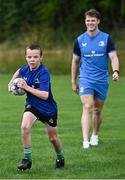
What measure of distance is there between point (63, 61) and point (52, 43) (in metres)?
16.1

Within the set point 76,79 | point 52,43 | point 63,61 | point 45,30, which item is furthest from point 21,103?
point 45,30

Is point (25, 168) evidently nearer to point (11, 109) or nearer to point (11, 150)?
point (11, 150)

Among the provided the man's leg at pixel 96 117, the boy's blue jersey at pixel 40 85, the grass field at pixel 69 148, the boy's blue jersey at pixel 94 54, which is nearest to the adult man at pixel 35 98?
the boy's blue jersey at pixel 40 85

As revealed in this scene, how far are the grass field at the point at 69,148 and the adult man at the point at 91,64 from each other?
1.95ft

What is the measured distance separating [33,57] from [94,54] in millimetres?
2267

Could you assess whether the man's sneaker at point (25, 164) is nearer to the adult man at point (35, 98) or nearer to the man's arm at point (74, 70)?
the adult man at point (35, 98)

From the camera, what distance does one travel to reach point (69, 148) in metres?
11.3

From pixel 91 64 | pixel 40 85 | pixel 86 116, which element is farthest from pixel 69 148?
pixel 40 85

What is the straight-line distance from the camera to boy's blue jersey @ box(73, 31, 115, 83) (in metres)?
11.2

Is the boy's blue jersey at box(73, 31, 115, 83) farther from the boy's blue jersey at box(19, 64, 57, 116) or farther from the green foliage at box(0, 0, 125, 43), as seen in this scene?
the green foliage at box(0, 0, 125, 43)

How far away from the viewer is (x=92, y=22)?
11.2m

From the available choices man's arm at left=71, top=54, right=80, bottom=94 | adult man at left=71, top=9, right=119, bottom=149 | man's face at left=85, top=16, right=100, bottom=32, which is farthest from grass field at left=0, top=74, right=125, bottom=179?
man's face at left=85, top=16, right=100, bottom=32

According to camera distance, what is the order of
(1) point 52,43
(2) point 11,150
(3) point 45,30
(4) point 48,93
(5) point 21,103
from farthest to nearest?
(3) point 45,30 → (1) point 52,43 → (5) point 21,103 → (2) point 11,150 → (4) point 48,93

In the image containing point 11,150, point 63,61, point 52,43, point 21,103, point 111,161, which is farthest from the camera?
point 52,43
